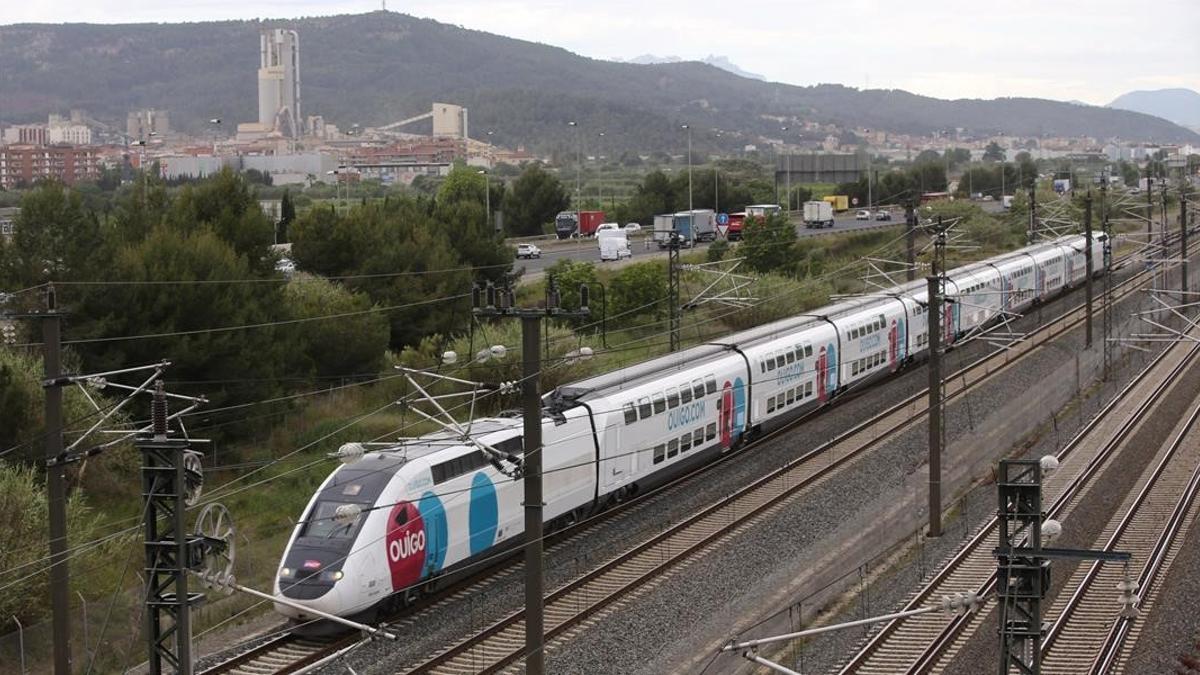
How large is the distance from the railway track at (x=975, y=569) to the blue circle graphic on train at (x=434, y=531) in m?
7.25

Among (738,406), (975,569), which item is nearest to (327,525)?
(975,569)

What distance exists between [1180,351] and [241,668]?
4744cm

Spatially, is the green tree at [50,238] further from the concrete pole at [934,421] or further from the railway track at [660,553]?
the concrete pole at [934,421]

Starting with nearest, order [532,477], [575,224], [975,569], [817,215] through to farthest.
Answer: [532,477] < [975,569] < [575,224] < [817,215]

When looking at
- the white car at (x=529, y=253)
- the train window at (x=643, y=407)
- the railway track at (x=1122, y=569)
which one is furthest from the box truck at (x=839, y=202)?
the train window at (x=643, y=407)

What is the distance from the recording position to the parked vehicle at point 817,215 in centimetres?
9800

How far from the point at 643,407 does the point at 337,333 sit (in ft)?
45.1

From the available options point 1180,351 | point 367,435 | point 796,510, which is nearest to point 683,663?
point 796,510

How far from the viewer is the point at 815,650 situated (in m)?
23.5

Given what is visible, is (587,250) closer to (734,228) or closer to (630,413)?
(734,228)

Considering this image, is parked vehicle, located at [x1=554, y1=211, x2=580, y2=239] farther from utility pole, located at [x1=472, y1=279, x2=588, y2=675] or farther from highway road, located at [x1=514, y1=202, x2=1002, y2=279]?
utility pole, located at [x1=472, y1=279, x2=588, y2=675]

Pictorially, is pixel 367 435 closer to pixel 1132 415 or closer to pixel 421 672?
pixel 421 672

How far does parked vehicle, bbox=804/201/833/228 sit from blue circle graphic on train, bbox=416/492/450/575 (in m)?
75.4

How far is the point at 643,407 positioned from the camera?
31859 millimetres
